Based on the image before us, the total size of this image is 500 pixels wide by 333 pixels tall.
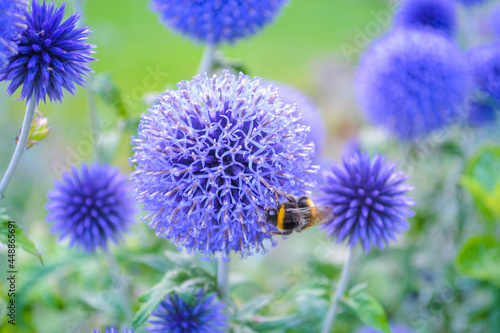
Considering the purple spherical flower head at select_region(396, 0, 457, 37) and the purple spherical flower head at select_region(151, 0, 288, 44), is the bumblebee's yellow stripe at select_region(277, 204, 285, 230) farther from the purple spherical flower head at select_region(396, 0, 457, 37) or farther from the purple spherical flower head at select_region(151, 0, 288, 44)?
the purple spherical flower head at select_region(396, 0, 457, 37)

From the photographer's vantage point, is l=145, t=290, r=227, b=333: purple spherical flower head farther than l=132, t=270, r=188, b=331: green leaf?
Yes

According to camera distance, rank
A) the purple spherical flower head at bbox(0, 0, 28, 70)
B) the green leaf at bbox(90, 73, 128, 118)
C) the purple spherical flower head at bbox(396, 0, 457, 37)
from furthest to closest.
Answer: the purple spherical flower head at bbox(396, 0, 457, 37) < the green leaf at bbox(90, 73, 128, 118) < the purple spherical flower head at bbox(0, 0, 28, 70)

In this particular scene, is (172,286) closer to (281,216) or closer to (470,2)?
(281,216)

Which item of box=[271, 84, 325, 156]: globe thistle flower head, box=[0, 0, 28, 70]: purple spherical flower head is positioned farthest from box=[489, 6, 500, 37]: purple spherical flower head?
box=[0, 0, 28, 70]: purple spherical flower head

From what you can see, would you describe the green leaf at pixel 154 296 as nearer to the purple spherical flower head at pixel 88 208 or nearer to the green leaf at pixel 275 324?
the green leaf at pixel 275 324

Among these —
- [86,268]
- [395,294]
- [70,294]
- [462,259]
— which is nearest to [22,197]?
[70,294]

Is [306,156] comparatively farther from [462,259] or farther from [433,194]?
[433,194]

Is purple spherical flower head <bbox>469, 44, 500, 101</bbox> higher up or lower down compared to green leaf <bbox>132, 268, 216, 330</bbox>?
higher up
